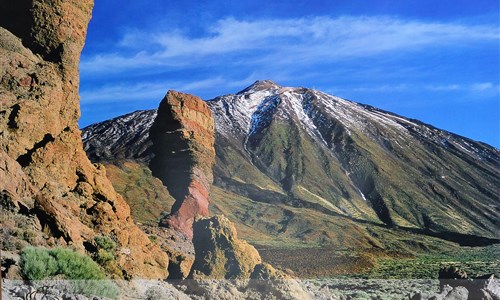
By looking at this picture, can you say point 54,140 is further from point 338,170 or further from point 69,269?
point 338,170

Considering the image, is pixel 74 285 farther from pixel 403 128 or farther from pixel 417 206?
pixel 403 128

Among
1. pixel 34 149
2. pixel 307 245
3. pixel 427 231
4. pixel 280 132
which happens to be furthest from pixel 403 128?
pixel 34 149

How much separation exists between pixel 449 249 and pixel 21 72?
73.4 m

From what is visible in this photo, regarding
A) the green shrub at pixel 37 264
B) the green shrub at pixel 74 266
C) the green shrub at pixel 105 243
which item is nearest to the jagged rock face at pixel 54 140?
the green shrub at pixel 105 243

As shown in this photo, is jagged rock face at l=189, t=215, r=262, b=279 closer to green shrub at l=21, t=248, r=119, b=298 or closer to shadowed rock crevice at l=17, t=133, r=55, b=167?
green shrub at l=21, t=248, r=119, b=298

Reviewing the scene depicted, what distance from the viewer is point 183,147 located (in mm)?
23328

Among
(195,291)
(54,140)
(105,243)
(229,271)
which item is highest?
(54,140)

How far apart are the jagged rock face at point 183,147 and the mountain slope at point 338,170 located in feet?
152

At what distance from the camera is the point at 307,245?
70812 mm

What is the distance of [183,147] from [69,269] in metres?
12.4

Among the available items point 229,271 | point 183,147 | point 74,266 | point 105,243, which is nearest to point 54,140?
point 105,243

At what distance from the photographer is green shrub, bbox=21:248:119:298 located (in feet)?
34.6

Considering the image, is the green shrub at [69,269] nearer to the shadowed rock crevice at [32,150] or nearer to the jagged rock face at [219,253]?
the shadowed rock crevice at [32,150]

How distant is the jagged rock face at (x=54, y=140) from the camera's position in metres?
12.8
